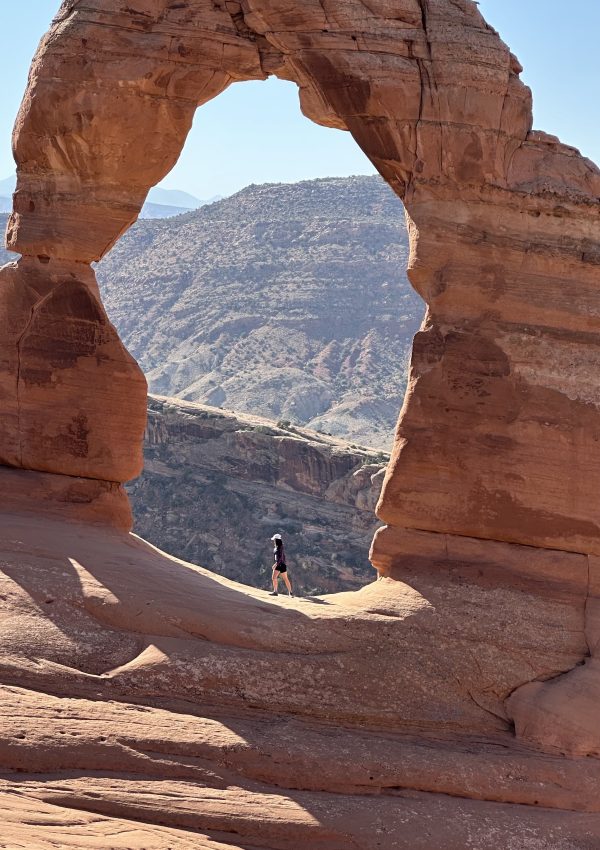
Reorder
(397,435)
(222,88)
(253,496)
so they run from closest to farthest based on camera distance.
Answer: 1. (397,435)
2. (222,88)
3. (253,496)

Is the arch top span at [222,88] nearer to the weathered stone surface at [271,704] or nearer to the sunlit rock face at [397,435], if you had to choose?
the sunlit rock face at [397,435]

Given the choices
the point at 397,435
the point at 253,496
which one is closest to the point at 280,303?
the point at 253,496

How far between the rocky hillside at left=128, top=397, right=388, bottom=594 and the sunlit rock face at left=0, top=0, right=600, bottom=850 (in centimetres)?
3305

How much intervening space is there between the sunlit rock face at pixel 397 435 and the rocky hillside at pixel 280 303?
67.7m

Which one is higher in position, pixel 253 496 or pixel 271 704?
pixel 271 704

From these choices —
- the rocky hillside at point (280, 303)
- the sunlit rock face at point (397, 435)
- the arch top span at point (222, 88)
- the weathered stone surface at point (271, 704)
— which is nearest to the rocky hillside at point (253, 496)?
the rocky hillside at point (280, 303)

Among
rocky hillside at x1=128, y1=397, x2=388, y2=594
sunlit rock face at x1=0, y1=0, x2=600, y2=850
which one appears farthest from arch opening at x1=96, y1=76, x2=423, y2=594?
sunlit rock face at x1=0, y1=0, x2=600, y2=850

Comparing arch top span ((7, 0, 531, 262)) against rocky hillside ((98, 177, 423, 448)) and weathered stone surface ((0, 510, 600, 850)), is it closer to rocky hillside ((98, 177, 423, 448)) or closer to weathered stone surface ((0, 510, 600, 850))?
weathered stone surface ((0, 510, 600, 850))

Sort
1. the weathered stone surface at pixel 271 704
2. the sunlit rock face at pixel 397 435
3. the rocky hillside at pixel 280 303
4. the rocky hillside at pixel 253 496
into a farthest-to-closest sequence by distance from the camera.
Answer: the rocky hillside at pixel 280 303, the rocky hillside at pixel 253 496, the sunlit rock face at pixel 397 435, the weathered stone surface at pixel 271 704

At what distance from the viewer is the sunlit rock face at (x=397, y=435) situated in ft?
39.8

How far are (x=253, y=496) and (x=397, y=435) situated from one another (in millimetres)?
40275

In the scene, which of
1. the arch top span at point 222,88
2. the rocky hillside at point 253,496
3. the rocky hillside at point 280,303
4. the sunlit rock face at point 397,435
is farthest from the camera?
the rocky hillside at point 280,303

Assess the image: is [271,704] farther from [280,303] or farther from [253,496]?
[280,303]

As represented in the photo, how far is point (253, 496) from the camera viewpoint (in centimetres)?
5450
